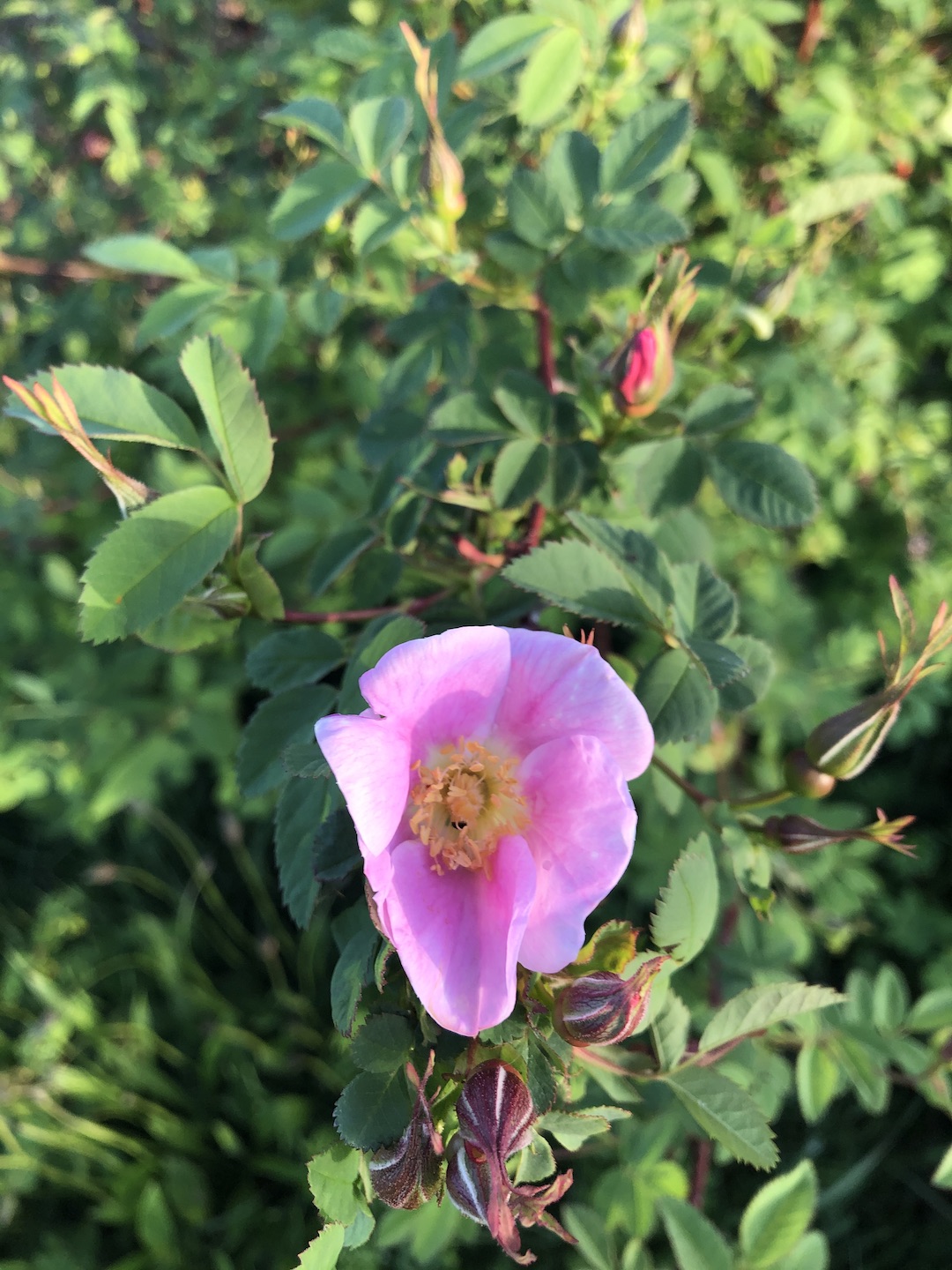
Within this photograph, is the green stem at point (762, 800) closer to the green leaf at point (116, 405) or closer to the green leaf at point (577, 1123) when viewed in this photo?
the green leaf at point (577, 1123)

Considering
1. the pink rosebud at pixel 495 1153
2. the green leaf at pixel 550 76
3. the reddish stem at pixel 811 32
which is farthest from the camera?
the reddish stem at pixel 811 32

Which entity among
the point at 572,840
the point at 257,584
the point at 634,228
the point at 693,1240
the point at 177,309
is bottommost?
the point at 693,1240

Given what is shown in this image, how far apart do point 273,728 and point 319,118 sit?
2.98ft

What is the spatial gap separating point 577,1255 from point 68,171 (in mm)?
3148

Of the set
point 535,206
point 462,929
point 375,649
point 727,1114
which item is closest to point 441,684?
point 375,649

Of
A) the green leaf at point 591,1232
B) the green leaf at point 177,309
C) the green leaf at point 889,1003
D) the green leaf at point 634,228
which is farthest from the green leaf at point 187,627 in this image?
the green leaf at point 889,1003

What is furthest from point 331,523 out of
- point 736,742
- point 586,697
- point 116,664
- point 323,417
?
point 586,697

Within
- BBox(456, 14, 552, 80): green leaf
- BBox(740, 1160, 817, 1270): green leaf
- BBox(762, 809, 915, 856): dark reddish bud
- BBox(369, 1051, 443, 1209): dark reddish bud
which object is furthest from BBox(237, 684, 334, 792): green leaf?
BBox(456, 14, 552, 80): green leaf

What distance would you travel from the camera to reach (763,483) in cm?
115

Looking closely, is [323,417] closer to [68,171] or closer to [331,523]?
[331,523]

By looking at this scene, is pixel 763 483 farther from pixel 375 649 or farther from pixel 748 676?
pixel 375 649

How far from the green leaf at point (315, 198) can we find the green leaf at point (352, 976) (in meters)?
0.99

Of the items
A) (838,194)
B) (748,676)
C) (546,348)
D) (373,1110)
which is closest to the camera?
(373,1110)

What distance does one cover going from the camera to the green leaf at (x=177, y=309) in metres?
1.35
